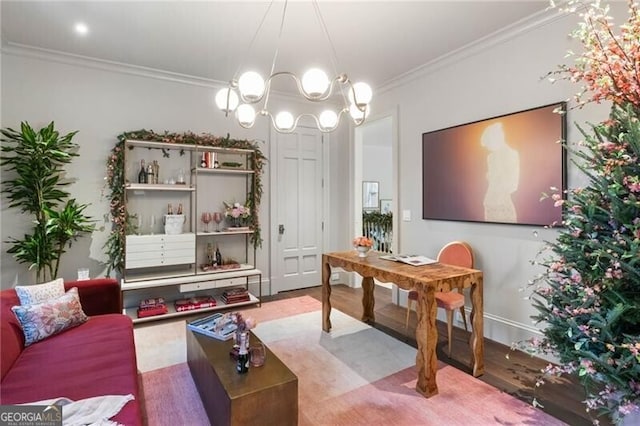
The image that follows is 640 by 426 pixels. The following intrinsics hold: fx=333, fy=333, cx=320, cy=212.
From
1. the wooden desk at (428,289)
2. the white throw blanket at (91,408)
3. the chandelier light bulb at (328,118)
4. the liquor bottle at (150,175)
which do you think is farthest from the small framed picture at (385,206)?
the white throw blanket at (91,408)

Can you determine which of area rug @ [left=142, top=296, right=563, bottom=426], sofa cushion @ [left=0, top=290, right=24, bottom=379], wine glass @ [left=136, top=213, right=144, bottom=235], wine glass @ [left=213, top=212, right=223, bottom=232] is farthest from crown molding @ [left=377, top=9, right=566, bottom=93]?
sofa cushion @ [left=0, top=290, right=24, bottom=379]

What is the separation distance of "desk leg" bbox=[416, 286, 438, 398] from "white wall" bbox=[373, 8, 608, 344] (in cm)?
96

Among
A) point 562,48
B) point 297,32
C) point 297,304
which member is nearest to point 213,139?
point 297,32

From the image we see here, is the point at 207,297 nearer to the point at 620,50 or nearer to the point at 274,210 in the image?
the point at 274,210

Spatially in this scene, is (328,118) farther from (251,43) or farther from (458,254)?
(458,254)

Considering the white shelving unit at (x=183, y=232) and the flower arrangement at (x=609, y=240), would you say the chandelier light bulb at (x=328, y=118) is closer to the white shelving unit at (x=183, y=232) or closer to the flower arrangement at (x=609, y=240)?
the flower arrangement at (x=609, y=240)

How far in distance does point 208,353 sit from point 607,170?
2506mm

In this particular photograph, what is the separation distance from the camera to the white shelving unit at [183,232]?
378 centimetres

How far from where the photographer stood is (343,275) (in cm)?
549

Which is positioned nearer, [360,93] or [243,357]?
[243,357]

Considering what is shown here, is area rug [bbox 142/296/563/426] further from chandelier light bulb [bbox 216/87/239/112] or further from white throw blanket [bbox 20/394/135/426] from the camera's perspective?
chandelier light bulb [bbox 216/87/239/112]

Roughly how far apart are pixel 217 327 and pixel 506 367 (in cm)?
233

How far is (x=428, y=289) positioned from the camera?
2322 millimetres

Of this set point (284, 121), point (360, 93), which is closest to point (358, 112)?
point (360, 93)
